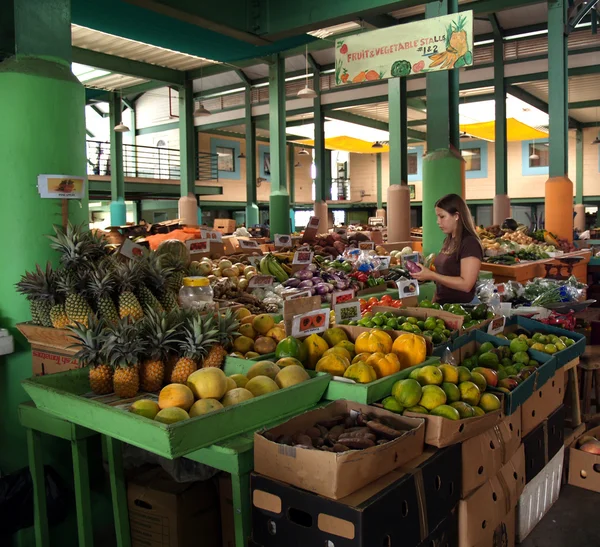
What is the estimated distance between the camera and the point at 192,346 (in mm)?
2383

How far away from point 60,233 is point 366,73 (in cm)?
381

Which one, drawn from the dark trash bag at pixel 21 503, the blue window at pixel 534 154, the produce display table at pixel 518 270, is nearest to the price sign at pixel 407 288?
the dark trash bag at pixel 21 503

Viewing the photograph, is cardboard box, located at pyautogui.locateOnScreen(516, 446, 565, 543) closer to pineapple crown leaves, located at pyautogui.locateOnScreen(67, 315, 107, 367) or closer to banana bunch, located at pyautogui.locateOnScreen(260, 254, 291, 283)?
pineapple crown leaves, located at pyautogui.locateOnScreen(67, 315, 107, 367)

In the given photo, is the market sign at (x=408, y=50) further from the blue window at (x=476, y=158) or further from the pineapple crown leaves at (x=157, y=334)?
the blue window at (x=476, y=158)

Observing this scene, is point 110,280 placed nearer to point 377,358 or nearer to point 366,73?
point 377,358

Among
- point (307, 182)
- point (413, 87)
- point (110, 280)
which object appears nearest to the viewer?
point (110, 280)

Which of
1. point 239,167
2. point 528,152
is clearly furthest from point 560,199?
point 239,167

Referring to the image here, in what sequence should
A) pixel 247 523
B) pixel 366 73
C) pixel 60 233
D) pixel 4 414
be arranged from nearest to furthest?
pixel 247 523 < pixel 60 233 < pixel 4 414 < pixel 366 73

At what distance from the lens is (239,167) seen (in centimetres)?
2406

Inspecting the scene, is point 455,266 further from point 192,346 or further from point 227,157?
point 227,157

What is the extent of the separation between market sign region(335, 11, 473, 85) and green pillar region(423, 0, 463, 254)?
1.88 metres

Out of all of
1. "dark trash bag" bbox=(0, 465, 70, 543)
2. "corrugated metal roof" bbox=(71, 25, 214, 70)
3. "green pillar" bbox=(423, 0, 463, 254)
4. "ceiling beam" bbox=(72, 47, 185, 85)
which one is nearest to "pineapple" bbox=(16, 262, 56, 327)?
"dark trash bag" bbox=(0, 465, 70, 543)

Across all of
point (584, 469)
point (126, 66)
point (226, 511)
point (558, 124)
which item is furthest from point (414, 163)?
point (226, 511)

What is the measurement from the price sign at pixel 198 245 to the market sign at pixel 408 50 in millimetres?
2301
